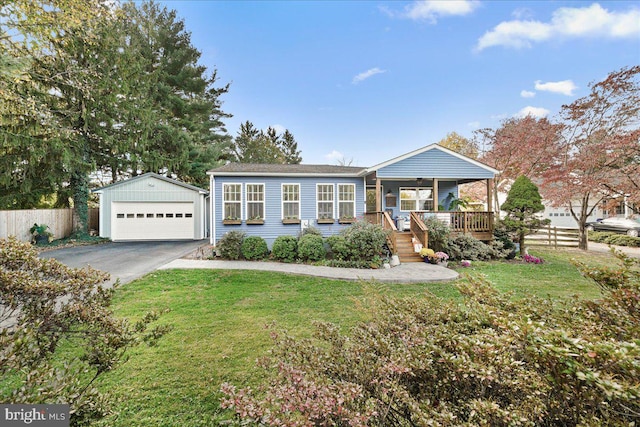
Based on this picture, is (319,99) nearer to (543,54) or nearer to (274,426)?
(543,54)

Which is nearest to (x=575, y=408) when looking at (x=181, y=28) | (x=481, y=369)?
(x=481, y=369)

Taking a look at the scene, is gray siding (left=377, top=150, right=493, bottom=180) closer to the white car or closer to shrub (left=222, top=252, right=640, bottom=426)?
shrub (left=222, top=252, right=640, bottom=426)

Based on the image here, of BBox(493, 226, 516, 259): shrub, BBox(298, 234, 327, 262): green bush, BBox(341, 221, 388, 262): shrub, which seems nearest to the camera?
BBox(341, 221, 388, 262): shrub

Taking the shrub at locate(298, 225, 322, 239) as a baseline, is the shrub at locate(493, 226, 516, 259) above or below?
below

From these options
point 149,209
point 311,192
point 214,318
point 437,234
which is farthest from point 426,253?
point 149,209

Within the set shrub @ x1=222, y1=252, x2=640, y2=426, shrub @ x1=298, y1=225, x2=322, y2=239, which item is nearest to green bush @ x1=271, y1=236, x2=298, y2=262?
shrub @ x1=298, y1=225, x2=322, y2=239

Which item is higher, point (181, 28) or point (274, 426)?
point (181, 28)

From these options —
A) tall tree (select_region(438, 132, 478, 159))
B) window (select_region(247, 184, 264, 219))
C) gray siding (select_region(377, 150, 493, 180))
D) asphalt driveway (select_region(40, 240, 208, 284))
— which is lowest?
asphalt driveway (select_region(40, 240, 208, 284))

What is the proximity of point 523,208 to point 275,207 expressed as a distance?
9858 mm

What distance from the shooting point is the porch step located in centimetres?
966

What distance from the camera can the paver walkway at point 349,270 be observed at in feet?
23.8

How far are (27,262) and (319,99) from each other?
17243 mm

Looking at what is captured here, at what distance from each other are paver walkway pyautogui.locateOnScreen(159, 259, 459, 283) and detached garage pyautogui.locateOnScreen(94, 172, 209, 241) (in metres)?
6.54

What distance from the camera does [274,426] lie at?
1.29 meters
